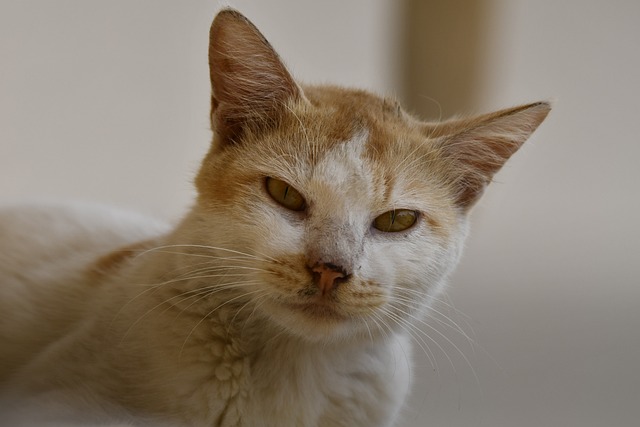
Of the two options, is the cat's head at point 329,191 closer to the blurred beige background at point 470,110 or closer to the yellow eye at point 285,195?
the yellow eye at point 285,195

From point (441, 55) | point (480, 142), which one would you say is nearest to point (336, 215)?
point (480, 142)

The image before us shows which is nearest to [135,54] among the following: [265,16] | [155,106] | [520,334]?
[155,106]

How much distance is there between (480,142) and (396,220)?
286mm

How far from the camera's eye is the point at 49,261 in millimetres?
1868

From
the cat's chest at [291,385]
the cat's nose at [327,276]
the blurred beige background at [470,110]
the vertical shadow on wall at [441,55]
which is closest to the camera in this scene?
the cat's nose at [327,276]

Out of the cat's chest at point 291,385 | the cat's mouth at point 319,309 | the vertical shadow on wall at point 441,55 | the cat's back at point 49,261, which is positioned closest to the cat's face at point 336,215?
the cat's mouth at point 319,309

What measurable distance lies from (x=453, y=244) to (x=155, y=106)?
3.49 feet

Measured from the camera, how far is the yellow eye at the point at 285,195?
137 cm

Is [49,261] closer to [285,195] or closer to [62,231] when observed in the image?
[62,231]

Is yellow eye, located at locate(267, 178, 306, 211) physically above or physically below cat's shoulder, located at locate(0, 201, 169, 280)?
above

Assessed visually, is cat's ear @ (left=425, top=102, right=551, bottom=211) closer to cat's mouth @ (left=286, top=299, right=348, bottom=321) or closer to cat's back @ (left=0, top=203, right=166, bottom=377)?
cat's mouth @ (left=286, top=299, right=348, bottom=321)

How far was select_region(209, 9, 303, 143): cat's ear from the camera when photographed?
140 centimetres

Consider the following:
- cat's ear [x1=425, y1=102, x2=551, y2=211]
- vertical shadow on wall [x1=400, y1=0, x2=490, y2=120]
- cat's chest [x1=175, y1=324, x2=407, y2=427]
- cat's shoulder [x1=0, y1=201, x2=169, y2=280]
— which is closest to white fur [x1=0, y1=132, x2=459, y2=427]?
cat's chest [x1=175, y1=324, x2=407, y2=427]

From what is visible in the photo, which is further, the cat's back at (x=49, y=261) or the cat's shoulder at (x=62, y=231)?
the cat's shoulder at (x=62, y=231)
